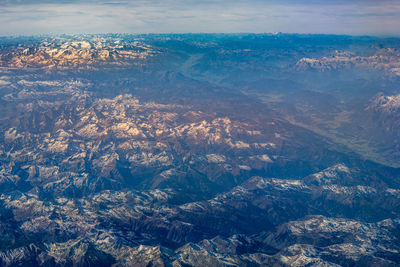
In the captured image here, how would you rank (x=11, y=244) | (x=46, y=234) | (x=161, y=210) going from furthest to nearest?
1. (x=161, y=210)
2. (x=46, y=234)
3. (x=11, y=244)

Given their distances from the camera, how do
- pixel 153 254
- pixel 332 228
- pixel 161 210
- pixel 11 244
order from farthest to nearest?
1. pixel 161 210
2. pixel 332 228
3. pixel 11 244
4. pixel 153 254

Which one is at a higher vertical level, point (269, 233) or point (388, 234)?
point (388, 234)

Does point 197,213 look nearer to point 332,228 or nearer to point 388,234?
point 332,228

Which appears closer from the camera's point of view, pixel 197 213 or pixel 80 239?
pixel 80 239

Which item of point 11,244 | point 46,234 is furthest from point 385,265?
point 11,244

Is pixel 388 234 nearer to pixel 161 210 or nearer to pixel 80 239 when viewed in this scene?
pixel 161 210

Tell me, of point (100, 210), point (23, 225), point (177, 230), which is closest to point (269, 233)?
point (177, 230)

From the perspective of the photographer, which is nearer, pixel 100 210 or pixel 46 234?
pixel 46 234

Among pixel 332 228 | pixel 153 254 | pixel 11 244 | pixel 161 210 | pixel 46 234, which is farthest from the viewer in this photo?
pixel 161 210

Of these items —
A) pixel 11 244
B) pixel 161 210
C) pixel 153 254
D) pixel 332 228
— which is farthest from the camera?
pixel 161 210
